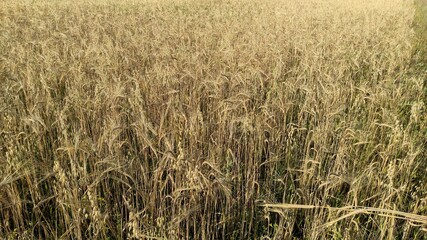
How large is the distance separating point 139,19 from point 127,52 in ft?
9.28

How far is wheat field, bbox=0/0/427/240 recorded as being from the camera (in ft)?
5.47

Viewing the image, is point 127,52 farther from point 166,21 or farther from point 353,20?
point 353,20

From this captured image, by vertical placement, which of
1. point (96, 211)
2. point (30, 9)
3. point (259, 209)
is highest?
point (30, 9)

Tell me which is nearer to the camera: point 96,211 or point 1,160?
point 96,211

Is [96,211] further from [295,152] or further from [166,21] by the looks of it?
[166,21]

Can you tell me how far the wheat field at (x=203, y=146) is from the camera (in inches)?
65.6

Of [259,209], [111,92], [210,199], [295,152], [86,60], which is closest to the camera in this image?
[210,199]

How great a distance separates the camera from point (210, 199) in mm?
1866

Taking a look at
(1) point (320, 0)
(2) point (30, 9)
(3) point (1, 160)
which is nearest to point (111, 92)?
(3) point (1, 160)

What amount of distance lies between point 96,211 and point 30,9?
8667 millimetres

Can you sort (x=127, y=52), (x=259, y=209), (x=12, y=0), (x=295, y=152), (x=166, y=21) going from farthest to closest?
1. (x=12, y=0)
2. (x=166, y=21)
3. (x=127, y=52)
4. (x=295, y=152)
5. (x=259, y=209)

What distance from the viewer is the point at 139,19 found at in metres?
6.89

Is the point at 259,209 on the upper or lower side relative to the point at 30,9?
lower

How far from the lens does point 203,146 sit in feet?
8.19
